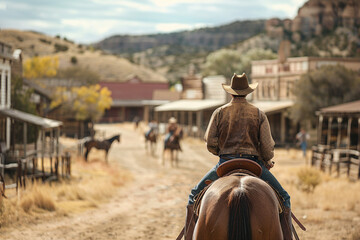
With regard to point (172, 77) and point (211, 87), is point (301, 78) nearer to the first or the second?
point (211, 87)

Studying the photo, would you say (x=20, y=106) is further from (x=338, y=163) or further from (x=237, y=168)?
(x=237, y=168)

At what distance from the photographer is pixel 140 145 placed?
117 ft

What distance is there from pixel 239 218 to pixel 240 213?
0.15ft

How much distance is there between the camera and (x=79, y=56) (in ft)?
334

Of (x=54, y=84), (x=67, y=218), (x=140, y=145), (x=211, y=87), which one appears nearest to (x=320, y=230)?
(x=67, y=218)

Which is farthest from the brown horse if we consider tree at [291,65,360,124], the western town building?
the western town building

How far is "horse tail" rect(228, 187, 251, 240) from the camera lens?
4727 millimetres

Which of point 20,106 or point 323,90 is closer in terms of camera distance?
point 20,106

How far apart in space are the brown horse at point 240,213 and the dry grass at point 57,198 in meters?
6.28

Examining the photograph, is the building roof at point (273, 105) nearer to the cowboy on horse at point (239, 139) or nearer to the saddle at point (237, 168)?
the cowboy on horse at point (239, 139)

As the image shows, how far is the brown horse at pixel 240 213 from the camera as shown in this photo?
475cm

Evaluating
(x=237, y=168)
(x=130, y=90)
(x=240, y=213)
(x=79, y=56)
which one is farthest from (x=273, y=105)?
(x=79, y=56)

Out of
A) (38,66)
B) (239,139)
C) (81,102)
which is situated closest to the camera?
(239,139)

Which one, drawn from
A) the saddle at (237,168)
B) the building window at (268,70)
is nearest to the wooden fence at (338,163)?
the saddle at (237,168)
